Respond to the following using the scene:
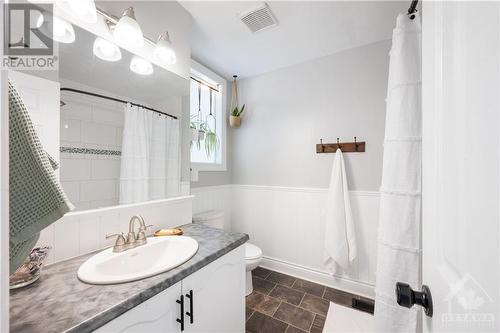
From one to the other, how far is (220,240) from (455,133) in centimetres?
106

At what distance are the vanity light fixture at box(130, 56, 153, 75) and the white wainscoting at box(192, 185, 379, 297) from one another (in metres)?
1.17

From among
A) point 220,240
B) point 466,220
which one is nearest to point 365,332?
point 220,240

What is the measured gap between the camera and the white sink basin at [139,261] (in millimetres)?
752

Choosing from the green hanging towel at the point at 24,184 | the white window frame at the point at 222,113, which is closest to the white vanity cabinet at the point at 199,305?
the green hanging towel at the point at 24,184

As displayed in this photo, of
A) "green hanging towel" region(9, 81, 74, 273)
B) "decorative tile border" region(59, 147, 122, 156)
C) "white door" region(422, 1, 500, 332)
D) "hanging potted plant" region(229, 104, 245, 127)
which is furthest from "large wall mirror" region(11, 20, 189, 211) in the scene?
"white door" region(422, 1, 500, 332)

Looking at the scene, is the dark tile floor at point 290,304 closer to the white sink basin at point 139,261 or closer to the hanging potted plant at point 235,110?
the white sink basin at point 139,261

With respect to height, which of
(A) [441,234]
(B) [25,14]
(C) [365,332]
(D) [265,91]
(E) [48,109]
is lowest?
(C) [365,332]

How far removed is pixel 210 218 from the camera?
200 cm

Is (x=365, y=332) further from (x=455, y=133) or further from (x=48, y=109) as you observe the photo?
(x=48, y=109)

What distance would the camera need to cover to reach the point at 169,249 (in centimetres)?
110

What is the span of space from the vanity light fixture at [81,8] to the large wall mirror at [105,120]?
2.7 inches

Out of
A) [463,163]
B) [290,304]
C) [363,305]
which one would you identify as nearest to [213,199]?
[290,304]

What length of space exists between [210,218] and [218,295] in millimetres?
1027

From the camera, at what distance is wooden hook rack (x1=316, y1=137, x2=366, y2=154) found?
186 cm
